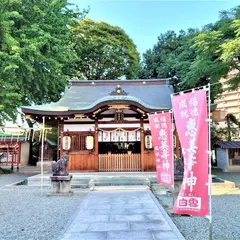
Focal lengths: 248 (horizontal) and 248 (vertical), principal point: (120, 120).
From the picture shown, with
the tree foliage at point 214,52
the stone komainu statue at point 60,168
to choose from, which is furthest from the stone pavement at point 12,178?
the tree foliage at point 214,52

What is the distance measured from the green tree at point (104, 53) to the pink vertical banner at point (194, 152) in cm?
1916

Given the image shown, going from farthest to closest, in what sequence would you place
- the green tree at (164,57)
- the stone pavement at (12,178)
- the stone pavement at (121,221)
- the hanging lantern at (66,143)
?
the green tree at (164,57) < the hanging lantern at (66,143) < the stone pavement at (12,178) < the stone pavement at (121,221)

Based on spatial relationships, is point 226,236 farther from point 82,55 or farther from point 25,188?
point 82,55

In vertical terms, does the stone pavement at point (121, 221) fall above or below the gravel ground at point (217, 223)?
above

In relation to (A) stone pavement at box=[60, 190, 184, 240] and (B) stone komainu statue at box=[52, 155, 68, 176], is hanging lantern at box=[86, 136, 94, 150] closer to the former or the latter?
(B) stone komainu statue at box=[52, 155, 68, 176]

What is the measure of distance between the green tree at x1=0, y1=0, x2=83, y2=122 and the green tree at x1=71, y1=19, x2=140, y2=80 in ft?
25.9

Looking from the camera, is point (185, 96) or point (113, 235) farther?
point (185, 96)

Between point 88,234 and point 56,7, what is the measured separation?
13.6 meters

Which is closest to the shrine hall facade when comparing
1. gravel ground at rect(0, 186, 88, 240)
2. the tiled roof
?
the tiled roof

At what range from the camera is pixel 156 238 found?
12.2ft

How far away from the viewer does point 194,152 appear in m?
4.18

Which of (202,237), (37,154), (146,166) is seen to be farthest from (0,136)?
(202,237)

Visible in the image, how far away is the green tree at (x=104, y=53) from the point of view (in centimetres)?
2359

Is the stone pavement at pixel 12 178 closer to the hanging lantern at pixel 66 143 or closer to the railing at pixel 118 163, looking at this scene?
the hanging lantern at pixel 66 143
